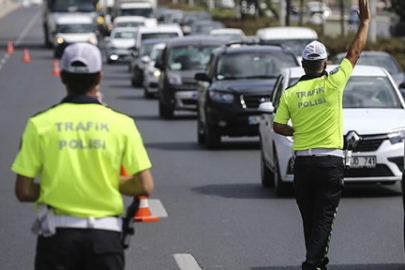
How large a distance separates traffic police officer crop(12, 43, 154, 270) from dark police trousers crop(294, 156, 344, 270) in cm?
317

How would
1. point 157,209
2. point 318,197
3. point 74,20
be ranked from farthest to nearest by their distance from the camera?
point 74,20, point 157,209, point 318,197

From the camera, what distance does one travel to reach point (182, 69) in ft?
96.1

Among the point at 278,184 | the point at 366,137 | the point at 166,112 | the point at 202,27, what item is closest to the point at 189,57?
the point at 166,112

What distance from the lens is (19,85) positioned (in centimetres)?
4384

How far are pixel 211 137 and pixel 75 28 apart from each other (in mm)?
39298

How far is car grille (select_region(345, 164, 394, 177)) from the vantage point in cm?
1498

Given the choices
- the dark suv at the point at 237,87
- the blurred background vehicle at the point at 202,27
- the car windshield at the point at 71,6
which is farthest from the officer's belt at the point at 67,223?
the car windshield at the point at 71,6

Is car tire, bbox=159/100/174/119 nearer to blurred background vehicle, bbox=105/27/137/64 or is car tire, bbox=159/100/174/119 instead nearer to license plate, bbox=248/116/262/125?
license plate, bbox=248/116/262/125

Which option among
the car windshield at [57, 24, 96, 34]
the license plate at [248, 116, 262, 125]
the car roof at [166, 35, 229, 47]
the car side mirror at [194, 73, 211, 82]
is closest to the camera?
the license plate at [248, 116, 262, 125]

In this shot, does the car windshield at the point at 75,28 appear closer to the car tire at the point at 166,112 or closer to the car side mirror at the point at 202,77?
the car tire at the point at 166,112

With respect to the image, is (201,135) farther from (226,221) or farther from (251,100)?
(226,221)

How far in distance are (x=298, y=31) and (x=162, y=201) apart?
72.7 feet

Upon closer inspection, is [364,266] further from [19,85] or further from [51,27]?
[51,27]

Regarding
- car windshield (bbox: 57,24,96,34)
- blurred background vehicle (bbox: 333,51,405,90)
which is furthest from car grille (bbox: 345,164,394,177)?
car windshield (bbox: 57,24,96,34)
